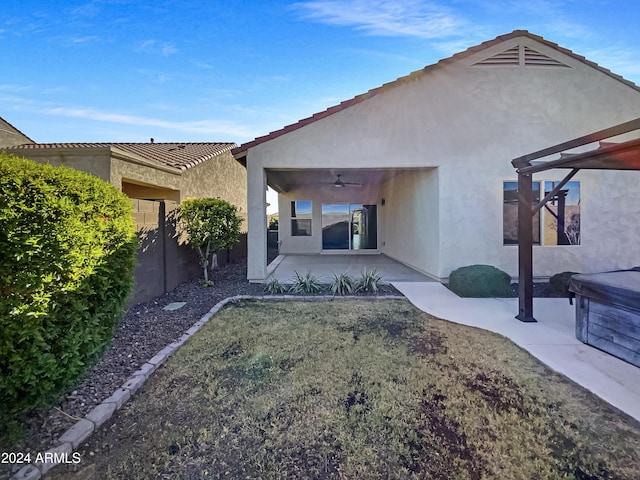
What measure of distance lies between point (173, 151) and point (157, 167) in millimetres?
4948

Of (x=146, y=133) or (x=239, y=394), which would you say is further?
(x=146, y=133)

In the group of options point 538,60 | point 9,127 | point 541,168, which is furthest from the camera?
point 9,127

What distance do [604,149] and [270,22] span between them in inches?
311

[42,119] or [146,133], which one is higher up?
[146,133]

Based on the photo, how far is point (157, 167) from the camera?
370 inches

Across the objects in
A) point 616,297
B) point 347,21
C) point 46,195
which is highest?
point 347,21

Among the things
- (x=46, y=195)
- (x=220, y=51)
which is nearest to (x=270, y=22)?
(x=220, y=51)

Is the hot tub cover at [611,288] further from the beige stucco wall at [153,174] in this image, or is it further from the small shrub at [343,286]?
the beige stucco wall at [153,174]

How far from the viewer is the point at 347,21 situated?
8.02 metres

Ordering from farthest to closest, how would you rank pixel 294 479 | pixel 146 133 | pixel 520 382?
pixel 146 133, pixel 520 382, pixel 294 479

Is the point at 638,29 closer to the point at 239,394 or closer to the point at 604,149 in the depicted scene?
the point at 604,149

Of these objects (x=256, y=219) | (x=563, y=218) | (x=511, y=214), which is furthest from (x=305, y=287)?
(x=563, y=218)

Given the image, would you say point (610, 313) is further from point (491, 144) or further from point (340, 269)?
point (340, 269)

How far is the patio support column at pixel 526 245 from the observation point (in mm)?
5207
